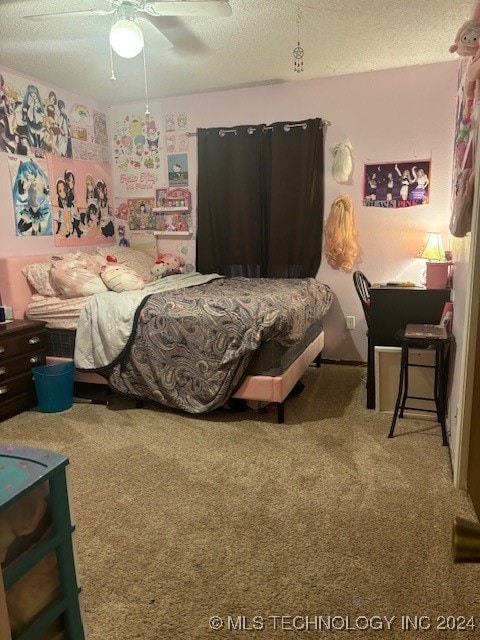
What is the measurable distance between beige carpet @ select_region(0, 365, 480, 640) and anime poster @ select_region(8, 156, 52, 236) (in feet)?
5.28

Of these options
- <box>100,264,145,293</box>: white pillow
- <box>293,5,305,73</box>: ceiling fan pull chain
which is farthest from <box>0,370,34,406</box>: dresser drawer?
<box>293,5,305,73</box>: ceiling fan pull chain

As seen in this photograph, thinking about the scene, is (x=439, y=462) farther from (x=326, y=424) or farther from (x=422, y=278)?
(x=422, y=278)

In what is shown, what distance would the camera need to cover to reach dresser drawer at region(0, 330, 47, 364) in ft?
10.2

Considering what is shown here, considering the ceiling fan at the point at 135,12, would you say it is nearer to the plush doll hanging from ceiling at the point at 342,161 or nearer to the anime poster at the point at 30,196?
the anime poster at the point at 30,196

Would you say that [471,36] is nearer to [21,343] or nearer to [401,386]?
[401,386]

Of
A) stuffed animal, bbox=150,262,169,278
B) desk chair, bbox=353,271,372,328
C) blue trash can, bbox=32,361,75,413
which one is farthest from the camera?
stuffed animal, bbox=150,262,169,278

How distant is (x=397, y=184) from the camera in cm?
397

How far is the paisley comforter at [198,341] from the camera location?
2.87 metres

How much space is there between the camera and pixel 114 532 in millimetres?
1950

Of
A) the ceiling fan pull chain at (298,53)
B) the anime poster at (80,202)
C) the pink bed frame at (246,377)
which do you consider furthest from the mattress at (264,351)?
the ceiling fan pull chain at (298,53)

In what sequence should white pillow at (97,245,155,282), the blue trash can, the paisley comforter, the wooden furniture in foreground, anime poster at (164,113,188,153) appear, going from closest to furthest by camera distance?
the wooden furniture in foreground < the paisley comforter < the blue trash can < white pillow at (97,245,155,282) < anime poster at (164,113,188,153)

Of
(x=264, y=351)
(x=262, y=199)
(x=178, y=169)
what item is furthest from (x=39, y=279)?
(x=262, y=199)

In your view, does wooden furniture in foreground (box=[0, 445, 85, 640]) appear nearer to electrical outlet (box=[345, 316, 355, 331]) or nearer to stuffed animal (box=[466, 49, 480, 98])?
stuffed animal (box=[466, 49, 480, 98])

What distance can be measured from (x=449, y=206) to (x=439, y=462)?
7.27ft
